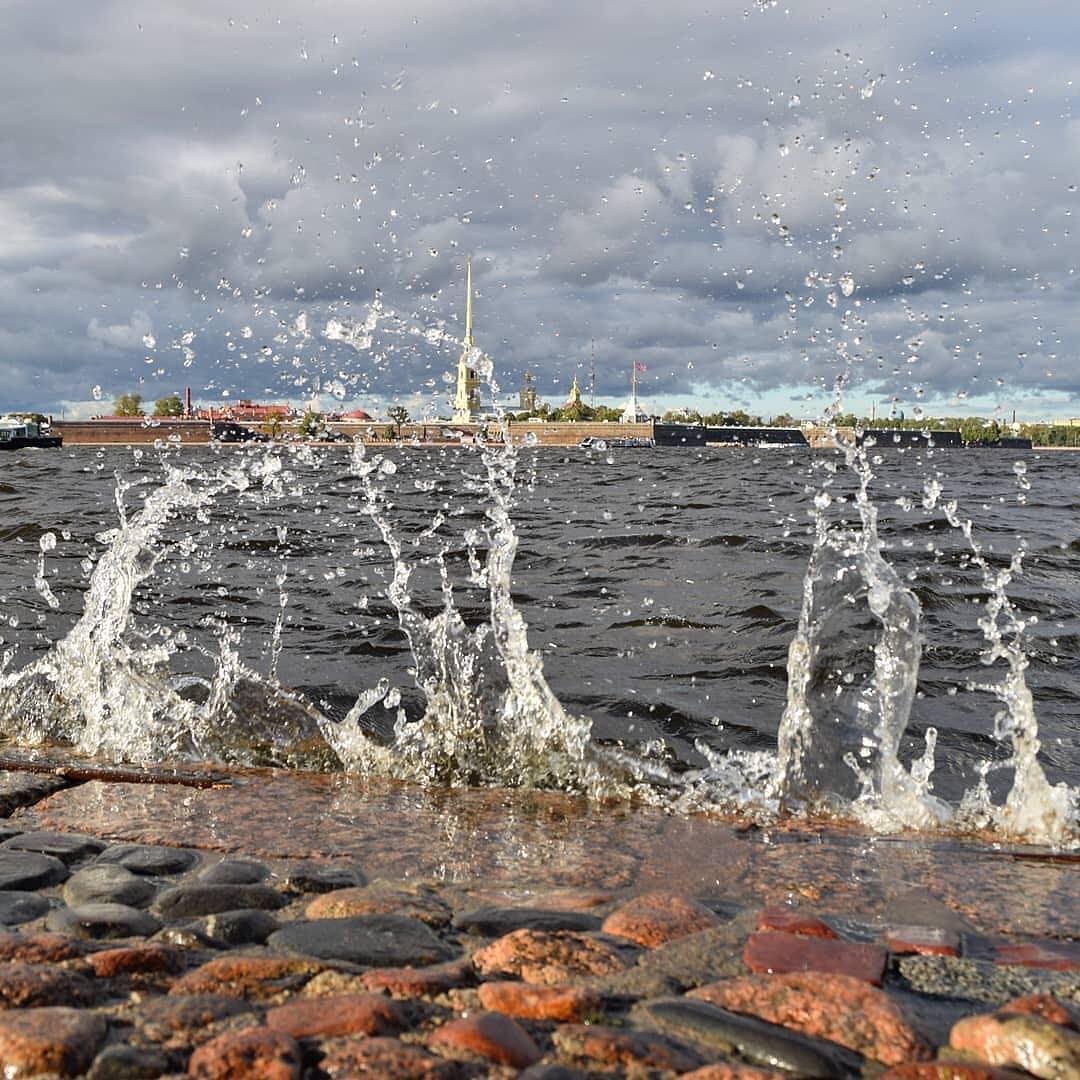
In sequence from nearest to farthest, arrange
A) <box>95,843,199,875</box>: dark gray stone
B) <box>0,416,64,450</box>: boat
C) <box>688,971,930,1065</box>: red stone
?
<box>688,971,930,1065</box>: red stone
<box>95,843,199,875</box>: dark gray stone
<box>0,416,64,450</box>: boat

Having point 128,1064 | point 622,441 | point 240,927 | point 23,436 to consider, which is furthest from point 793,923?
point 622,441

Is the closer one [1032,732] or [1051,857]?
[1051,857]

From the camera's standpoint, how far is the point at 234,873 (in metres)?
3.20

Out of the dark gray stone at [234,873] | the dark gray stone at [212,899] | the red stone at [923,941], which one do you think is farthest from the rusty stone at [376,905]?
the red stone at [923,941]

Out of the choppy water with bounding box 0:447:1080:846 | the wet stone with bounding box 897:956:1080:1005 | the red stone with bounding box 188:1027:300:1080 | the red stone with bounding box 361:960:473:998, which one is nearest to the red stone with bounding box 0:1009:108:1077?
the red stone with bounding box 188:1027:300:1080

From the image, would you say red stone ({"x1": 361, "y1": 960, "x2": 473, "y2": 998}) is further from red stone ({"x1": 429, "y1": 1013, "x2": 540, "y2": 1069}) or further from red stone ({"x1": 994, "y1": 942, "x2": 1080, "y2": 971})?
red stone ({"x1": 994, "y1": 942, "x2": 1080, "y2": 971})

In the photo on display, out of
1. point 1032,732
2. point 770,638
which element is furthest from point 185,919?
point 770,638

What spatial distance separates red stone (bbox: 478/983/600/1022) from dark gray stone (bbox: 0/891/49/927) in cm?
121

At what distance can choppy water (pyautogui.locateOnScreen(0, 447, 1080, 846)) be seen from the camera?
20.3ft

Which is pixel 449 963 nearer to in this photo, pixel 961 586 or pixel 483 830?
pixel 483 830

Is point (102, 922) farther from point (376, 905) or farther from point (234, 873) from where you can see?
point (376, 905)

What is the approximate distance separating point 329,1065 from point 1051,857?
2.91 meters

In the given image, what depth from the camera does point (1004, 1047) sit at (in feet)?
6.76

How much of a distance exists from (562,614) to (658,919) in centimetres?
618
